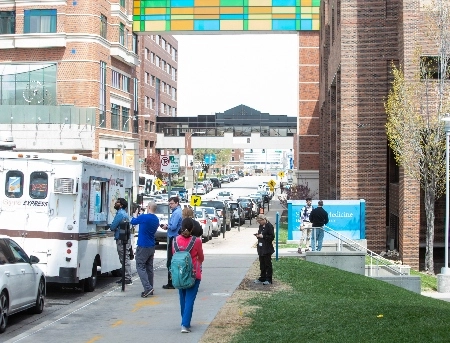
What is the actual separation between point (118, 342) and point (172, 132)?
8689 cm

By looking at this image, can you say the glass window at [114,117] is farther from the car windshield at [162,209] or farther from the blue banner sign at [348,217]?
the blue banner sign at [348,217]

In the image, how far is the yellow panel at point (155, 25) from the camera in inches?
2368

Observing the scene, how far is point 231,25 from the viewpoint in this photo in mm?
59844

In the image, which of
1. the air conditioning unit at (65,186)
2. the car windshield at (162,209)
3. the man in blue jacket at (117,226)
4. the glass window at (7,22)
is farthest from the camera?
the glass window at (7,22)

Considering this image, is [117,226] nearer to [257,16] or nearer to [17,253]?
[17,253]

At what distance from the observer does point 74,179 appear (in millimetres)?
16047

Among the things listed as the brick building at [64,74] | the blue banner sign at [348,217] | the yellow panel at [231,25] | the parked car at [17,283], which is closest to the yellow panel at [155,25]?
the brick building at [64,74]

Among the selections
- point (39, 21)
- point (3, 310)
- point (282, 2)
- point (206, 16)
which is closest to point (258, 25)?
point (282, 2)

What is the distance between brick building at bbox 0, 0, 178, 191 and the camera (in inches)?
1978

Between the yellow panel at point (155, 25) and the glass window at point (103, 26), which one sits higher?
the yellow panel at point (155, 25)

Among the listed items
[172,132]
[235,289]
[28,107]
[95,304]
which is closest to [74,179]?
[95,304]

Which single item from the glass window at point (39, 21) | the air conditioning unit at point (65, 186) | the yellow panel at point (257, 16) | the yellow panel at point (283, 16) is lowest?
the air conditioning unit at point (65, 186)

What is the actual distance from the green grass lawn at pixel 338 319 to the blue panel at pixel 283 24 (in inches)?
1791

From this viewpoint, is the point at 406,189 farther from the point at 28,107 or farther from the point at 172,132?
the point at 172,132
